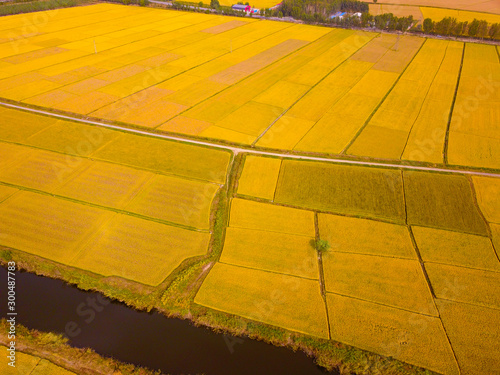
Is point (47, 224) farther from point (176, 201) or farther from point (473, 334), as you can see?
point (473, 334)

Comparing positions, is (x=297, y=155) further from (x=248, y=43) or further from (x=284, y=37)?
(x=284, y=37)

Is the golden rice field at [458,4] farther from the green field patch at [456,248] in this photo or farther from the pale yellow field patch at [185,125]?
the green field patch at [456,248]

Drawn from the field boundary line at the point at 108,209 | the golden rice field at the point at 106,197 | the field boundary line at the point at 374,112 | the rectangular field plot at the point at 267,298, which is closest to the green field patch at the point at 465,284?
the rectangular field plot at the point at 267,298

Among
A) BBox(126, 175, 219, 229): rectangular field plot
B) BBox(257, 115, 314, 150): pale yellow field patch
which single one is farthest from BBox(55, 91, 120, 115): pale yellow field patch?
BBox(257, 115, 314, 150): pale yellow field patch

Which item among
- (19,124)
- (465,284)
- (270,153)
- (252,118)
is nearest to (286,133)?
(270,153)

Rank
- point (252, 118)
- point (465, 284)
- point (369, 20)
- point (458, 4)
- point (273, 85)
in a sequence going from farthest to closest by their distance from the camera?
point (458, 4)
point (369, 20)
point (273, 85)
point (252, 118)
point (465, 284)
